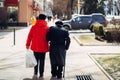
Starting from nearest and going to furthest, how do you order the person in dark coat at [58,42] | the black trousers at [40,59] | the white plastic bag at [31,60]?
1. the person in dark coat at [58,42]
2. the white plastic bag at [31,60]
3. the black trousers at [40,59]

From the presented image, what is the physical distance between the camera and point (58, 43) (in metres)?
11.0

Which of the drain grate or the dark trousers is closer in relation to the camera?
the dark trousers

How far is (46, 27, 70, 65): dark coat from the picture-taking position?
1098 cm

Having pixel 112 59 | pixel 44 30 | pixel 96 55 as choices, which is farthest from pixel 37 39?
pixel 96 55

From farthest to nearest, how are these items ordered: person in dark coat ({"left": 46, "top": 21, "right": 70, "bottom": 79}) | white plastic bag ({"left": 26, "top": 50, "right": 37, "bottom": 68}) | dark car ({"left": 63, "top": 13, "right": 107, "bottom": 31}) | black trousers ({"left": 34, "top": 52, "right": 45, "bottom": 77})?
dark car ({"left": 63, "top": 13, "right": 107, "bottom": 31})
black trousers ({"left": 34, "top": 52, "right": 45, "bottom": 77})
white plastic bag ({"left": 26, "top": 50, "right": 37, "bottom": 68})
person in dark coat ({"left": 46, "top": 21, "right": 70, "bottom": 79})

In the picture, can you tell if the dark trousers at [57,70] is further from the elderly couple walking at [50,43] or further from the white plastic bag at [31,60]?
the white plastic bag at [31,60]

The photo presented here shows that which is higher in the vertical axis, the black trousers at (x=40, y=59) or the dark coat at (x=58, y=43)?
the dark coat at (x=58, y=43)

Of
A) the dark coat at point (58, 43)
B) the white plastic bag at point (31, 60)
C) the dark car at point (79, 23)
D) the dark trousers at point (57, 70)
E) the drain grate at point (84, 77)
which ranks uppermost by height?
the dark coat at point (58, 43)

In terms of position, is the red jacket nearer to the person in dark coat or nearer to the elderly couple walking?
the elderly couple walking

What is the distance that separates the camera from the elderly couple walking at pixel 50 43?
1101 centimetres

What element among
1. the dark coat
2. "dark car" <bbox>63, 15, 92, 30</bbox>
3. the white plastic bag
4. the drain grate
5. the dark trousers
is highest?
the dark coat

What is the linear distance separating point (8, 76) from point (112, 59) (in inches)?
225

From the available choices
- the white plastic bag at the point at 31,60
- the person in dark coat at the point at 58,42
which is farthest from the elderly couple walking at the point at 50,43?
the white plastic bag at the point at 31,60

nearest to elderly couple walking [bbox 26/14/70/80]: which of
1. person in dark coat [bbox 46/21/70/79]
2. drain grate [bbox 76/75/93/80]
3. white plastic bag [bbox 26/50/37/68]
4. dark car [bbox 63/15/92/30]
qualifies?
person in dark coat [bbox 46/21/70/79]
